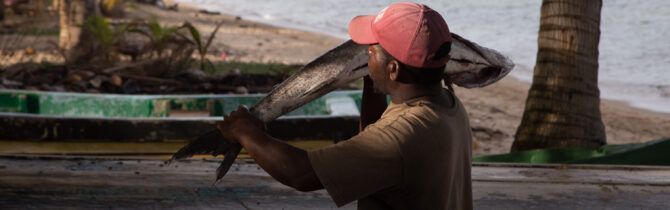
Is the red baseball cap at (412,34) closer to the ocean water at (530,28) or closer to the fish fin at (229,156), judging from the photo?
the fish fin at (229,156)

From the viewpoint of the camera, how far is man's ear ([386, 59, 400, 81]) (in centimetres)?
141

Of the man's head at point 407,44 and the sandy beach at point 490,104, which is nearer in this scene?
the man's head at point 407,44

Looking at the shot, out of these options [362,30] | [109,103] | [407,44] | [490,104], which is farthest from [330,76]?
[490,104]

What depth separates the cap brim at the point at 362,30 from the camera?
1448 millimetres

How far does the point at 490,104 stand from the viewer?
9.27 meters

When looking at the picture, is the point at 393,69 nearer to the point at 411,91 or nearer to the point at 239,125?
the point at 411,91

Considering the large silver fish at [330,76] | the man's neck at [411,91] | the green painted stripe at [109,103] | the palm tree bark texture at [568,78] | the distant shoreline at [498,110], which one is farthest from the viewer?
the distant shoreline at [498,110]

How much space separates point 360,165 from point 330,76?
385 millimetres

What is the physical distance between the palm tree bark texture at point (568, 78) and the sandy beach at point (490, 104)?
1.60 metres

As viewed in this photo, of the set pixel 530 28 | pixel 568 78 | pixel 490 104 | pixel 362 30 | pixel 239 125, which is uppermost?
pixel 362 30

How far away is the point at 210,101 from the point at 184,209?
2.84 metres

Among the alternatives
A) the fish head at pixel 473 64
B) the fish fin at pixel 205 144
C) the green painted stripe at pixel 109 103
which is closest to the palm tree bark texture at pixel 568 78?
the green painted stripe at pixel 109 103

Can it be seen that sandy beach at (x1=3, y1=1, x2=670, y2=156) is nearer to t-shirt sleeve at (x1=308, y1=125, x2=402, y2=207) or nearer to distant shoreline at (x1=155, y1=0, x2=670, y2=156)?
distant shoreline at (x1=155, y1=0, x2=670, y2=156)

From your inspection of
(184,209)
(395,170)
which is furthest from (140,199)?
(395,170)
